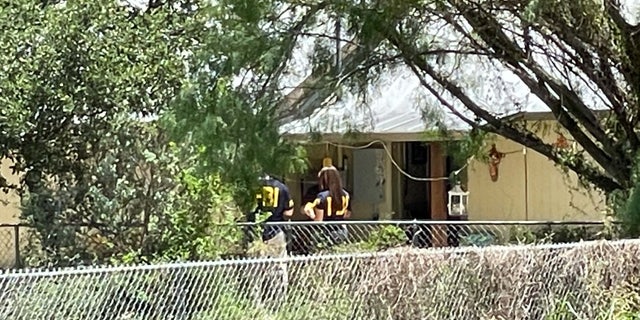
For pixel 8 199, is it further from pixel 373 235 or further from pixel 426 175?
pixel 426 175

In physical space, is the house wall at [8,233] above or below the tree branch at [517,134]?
below

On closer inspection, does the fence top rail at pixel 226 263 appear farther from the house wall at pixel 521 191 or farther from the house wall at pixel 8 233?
the house wall at pixel 521 191

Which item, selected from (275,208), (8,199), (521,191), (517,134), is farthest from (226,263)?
(521,191)

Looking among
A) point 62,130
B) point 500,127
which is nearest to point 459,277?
point 500,127

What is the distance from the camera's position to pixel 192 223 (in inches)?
365

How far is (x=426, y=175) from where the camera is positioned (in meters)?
15.3

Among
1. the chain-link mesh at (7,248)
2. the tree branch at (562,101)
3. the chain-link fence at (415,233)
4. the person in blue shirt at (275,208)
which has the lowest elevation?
the chain-link mesh at (7,248)

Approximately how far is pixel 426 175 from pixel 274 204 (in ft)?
15.9

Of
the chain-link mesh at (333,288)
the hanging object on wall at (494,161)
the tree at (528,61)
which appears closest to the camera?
the chain-link mesh at (333,288)

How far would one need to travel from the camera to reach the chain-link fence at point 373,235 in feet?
32.6

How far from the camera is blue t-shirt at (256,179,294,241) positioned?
34.0 ft

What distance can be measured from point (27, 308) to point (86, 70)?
4.39 m

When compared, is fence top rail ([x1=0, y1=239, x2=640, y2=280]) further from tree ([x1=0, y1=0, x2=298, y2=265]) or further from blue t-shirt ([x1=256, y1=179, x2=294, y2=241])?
blue t-shirt ([x1=256, y1=179, x2=294, y2=241])

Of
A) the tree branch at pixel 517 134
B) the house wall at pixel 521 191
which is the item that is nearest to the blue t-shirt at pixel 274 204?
the tree branch at pixel 517 134
